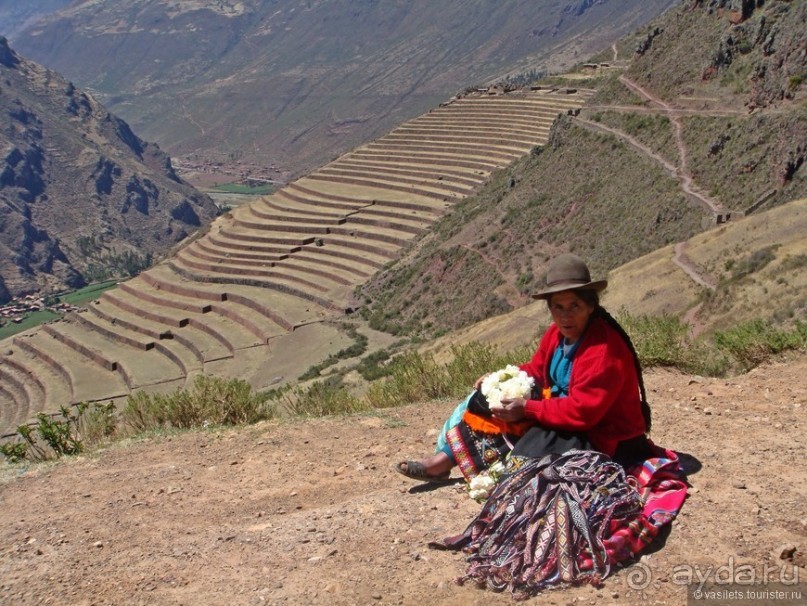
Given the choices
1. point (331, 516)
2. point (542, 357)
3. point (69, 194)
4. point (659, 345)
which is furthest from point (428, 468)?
point (69, 194)

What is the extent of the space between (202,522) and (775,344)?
16.0ft

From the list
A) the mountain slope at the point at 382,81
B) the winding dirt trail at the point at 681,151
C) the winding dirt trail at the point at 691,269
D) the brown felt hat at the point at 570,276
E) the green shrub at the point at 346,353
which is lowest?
the green shrub at the point at 346,353

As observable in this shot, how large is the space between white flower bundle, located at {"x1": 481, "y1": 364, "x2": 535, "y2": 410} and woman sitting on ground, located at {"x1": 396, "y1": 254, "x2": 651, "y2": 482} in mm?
55

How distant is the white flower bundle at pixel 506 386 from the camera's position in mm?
4602

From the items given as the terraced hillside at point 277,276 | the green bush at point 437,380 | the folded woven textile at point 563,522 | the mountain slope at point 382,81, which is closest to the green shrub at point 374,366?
the terraced hillside at point 277,276

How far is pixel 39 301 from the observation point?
72.6 metres

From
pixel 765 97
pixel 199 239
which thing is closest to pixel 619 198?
pixel 765 97

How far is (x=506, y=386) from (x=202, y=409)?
14.5 ft

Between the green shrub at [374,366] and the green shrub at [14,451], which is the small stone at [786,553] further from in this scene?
the green shrub at [374,366]

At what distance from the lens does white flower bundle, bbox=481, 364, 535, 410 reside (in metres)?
4.60

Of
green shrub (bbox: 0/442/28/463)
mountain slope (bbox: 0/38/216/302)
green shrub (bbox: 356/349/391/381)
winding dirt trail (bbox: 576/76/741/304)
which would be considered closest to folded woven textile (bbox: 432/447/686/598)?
green shrub (bbox: 0/442/28/463)

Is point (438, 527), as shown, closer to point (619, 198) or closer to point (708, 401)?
point (708, 401)

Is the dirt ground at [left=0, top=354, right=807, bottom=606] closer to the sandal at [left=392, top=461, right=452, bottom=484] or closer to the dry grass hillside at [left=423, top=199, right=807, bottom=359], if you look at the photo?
the sandal at [left=392, top=461, right=452, bottom=484]

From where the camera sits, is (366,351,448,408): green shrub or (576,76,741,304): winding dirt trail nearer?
(366,351,448,408): green shrub
